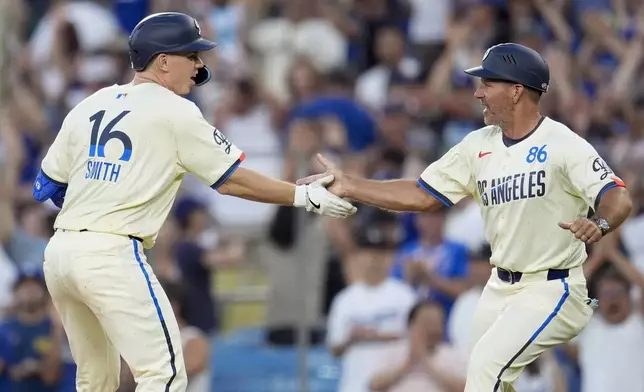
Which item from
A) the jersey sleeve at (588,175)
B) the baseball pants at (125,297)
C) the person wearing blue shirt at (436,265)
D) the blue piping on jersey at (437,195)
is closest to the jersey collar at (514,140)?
the jersey sleeve at (588,175)

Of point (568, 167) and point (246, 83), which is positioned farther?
point (246, 83)

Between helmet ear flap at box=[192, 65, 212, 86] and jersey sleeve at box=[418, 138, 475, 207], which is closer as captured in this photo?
helmet ear flap at box=[192, 65, 212, 86]

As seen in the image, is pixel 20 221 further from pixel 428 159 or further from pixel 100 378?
pixel 100 378

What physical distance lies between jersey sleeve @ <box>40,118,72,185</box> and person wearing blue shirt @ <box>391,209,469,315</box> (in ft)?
14.2

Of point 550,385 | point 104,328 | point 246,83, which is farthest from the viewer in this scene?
point 246,83

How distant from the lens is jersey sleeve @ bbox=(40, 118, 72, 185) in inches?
295

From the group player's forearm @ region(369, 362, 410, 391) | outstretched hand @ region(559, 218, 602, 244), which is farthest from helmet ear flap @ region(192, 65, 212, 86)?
player's forearm @ region(369, 362, 410, 391)

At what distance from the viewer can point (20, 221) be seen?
12.6 m

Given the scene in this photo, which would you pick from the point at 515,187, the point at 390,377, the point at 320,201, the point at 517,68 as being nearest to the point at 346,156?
the point at 390,377

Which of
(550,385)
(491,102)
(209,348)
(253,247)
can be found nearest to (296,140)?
(253,247)

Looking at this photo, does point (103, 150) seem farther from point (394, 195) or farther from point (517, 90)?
point (517, 90)

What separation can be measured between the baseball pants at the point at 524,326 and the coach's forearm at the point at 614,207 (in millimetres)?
464

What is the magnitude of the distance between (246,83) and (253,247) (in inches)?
75.3

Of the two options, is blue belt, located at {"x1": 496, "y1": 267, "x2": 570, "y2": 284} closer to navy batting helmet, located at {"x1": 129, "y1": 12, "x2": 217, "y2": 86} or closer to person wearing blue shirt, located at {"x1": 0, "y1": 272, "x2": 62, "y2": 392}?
navy batting helmet, located at {"x1": 129, "y1": 12, "x2": 217, "y2": 86}
